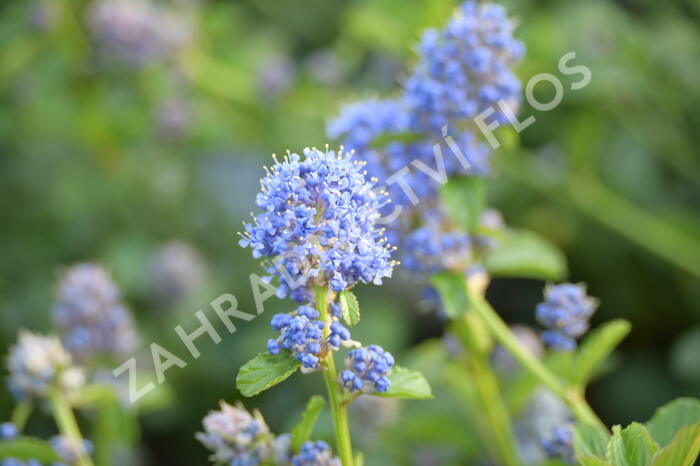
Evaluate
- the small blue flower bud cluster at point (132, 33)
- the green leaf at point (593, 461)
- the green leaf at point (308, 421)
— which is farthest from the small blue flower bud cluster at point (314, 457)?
the small blue flower bud cluster at point (132, 33)

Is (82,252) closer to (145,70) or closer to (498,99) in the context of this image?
(145,70)

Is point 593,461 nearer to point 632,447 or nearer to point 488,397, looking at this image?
point 632,447

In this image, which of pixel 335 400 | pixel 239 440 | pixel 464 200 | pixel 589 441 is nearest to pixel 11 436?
pixel 239 440

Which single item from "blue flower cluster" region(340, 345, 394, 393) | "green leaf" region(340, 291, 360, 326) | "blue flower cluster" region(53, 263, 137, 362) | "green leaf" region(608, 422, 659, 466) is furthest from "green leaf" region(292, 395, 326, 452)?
"blue flower cluster" region(53, 263, 137, 362)

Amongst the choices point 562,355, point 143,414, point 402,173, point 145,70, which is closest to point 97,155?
point 145,70

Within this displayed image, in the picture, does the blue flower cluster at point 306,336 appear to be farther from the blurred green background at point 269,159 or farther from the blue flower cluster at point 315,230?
the blurred green background at point 269,159

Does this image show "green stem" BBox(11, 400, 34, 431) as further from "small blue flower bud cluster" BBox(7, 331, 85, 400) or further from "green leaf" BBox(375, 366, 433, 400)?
"green leaf" BBox(375, 366, 433, 400)
